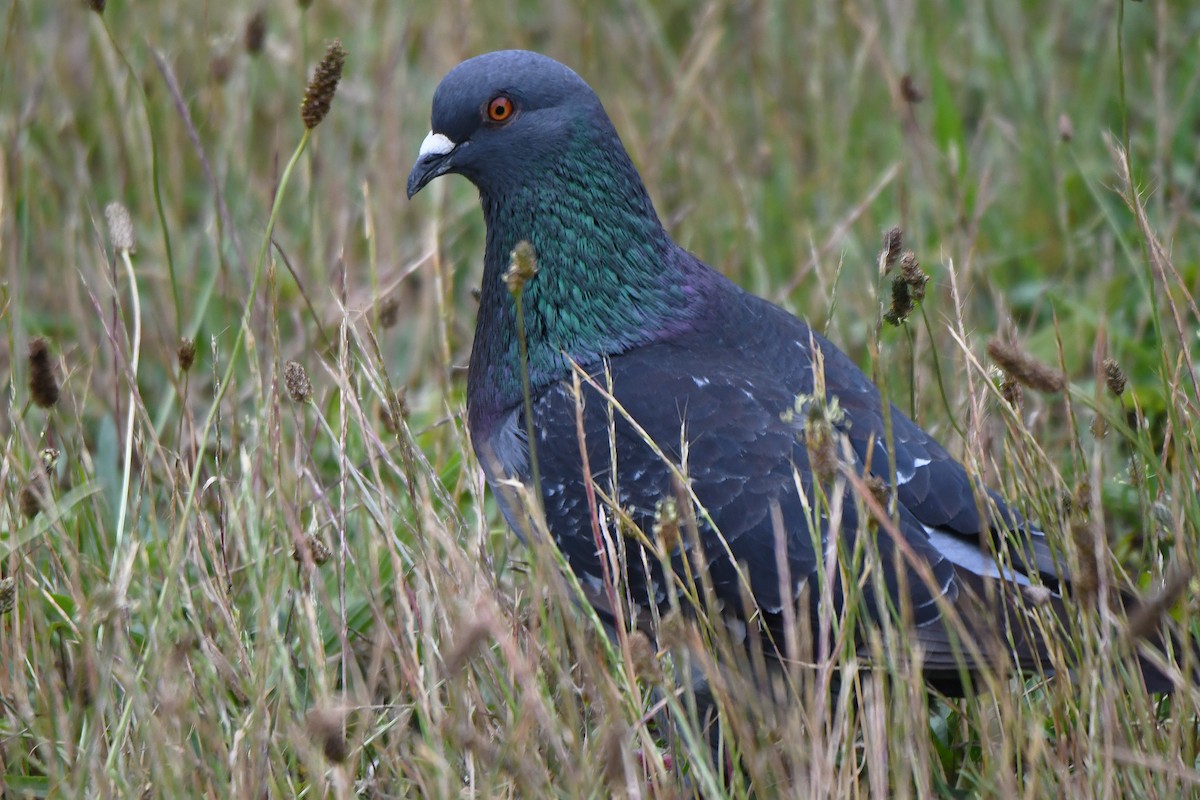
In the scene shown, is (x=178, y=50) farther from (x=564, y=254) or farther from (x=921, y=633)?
(x=921, y=633)

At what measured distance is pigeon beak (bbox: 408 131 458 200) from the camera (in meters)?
3.17

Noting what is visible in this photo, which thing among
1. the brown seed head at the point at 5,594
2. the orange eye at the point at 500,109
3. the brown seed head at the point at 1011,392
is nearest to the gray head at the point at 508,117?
the orange eye at the point at 500,109

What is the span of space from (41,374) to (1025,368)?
5.32ft

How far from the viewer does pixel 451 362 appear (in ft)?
13.1

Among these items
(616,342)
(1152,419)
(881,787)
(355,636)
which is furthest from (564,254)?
(1152,419)

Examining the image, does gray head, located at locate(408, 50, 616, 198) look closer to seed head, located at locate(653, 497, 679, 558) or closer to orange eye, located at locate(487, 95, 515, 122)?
orange eye, located at locate(487, 95, 515, 122)

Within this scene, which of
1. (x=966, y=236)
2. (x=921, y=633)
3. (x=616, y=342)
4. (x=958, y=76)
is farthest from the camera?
(x=958, y=76)

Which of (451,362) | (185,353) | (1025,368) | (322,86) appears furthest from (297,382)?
(451,362)

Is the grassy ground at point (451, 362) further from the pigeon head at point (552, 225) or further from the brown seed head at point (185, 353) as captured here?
the pigeon head at point (552, 225)

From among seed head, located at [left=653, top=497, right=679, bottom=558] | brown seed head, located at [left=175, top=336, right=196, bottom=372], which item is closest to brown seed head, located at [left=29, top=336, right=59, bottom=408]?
brown seed head, located at [left=175, top=336, right=196, bottom=372]

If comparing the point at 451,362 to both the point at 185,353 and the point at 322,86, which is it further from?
the point at 322,86

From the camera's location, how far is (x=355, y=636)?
323cm

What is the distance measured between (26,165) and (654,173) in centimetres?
201

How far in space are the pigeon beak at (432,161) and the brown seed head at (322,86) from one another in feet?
1.78
